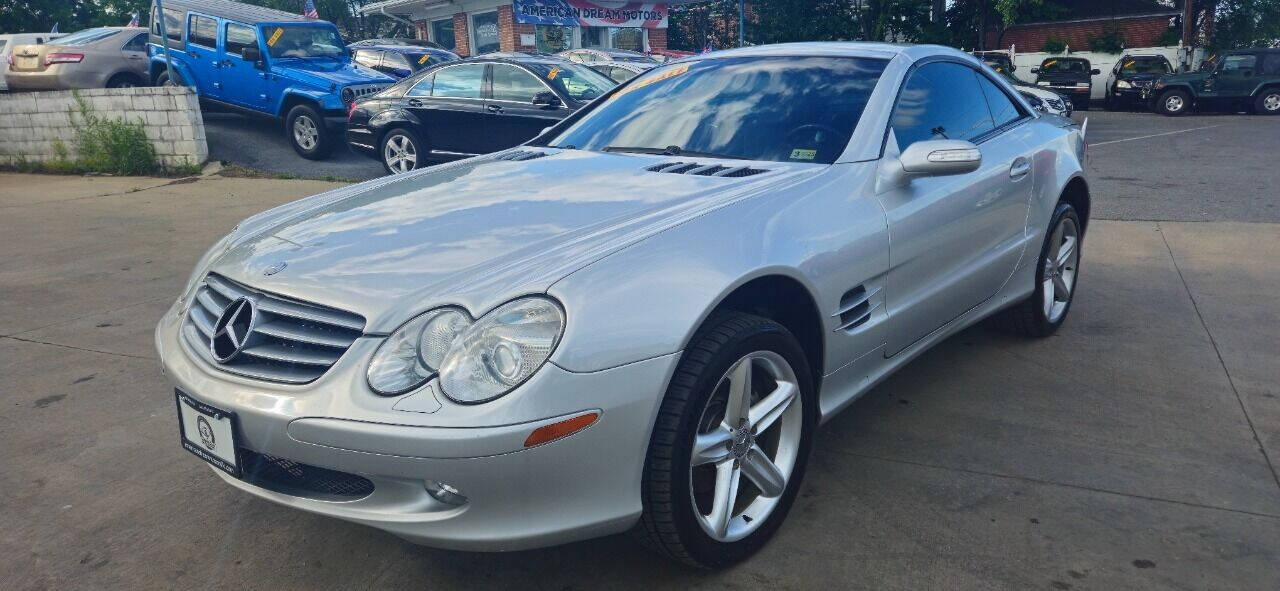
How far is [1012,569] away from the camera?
255cm

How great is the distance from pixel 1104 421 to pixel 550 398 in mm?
2441

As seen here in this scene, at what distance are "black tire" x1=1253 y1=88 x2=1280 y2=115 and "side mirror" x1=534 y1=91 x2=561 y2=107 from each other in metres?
16.8

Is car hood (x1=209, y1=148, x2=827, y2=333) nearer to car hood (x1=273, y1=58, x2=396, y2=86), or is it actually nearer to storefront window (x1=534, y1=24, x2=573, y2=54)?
car hood (x1=273, y1=58, x2=396, y2=86)

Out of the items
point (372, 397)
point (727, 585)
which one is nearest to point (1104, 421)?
point (727, 585)

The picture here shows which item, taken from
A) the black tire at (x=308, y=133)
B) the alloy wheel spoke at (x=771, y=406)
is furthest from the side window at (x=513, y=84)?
the alloy wheel spoke at (x=771, y=406)

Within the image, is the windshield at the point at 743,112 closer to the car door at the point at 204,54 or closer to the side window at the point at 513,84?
the side window at the point at 513,84

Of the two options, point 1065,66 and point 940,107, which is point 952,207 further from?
point 1065,66

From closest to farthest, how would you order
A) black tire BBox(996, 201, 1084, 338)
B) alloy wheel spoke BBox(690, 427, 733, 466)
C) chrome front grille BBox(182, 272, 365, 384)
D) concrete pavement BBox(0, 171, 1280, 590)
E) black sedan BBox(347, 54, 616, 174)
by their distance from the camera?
chrome front grille BBox(182, 272, 365, 384), alloy wheel spoke BBox(690, 427, 733, 466), concrete pavement BBox(0, 171, 1280, 590), black tire BBox(996, 201, 1084, 338), black sedan BBox(347, 54, 616, 174)

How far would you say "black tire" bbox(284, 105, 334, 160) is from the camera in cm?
1173

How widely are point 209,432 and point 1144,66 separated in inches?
925

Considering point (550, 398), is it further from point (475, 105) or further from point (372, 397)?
point (475, 105)

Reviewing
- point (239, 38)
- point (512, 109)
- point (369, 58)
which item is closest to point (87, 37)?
point (239, 38)

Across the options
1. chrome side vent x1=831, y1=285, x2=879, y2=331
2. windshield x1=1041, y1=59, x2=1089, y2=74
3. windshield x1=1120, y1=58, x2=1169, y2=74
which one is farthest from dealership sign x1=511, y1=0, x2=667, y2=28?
chrome side vent x1=831, y1=285, x2=879, y2=331

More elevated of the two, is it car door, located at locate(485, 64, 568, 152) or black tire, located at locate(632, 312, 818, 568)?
car door, located at locate(485, 64, 568, 152)
